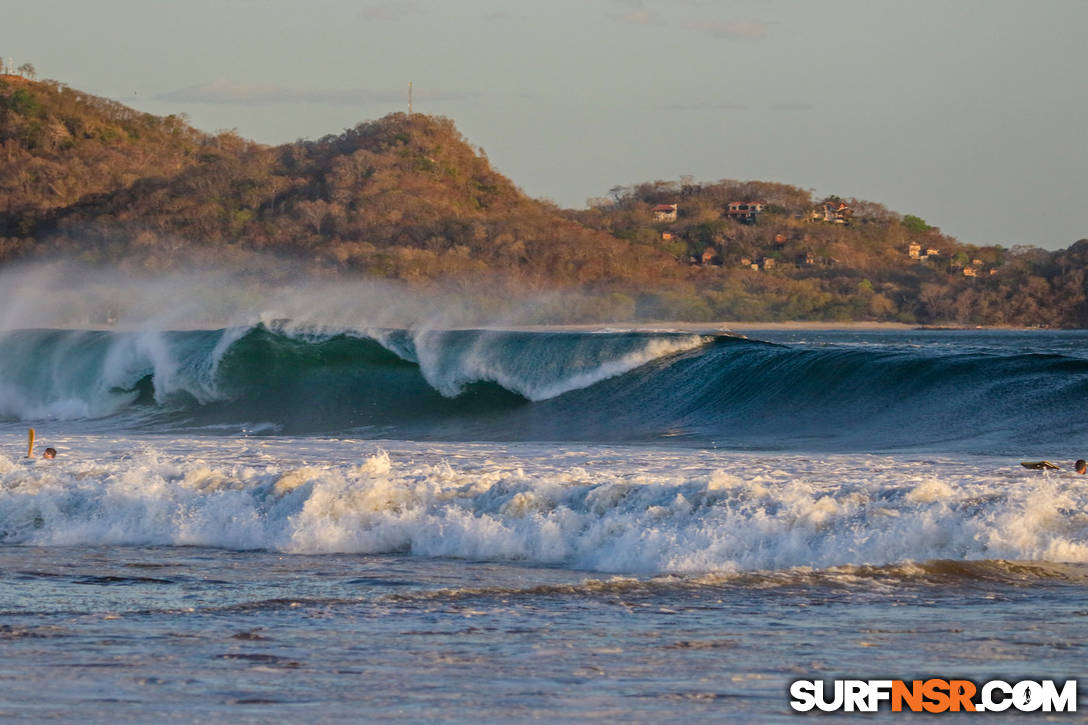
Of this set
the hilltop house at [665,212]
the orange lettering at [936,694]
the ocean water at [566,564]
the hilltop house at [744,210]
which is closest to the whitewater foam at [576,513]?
the ocean water at [566,564]

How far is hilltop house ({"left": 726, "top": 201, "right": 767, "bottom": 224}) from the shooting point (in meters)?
120

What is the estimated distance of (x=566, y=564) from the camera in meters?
8.43

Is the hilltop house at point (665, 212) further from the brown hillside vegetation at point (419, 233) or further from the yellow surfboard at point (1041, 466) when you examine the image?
the yellow surfboard at point (1041, 466)

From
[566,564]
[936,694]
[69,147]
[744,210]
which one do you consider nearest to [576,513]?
[566,564]

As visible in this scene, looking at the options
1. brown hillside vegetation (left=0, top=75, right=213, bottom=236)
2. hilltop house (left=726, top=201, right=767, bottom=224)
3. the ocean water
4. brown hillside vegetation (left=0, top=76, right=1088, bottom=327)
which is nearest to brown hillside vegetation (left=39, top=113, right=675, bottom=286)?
brown hillside vegetation (left=0, top=76, right=1088, bottom=327)

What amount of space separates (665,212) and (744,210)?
8742mm

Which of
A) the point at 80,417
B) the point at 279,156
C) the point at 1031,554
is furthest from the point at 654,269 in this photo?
the point at 1031,554

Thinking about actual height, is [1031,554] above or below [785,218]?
below

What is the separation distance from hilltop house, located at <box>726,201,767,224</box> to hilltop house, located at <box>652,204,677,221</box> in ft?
19.1

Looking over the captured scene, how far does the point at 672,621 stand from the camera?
639cm

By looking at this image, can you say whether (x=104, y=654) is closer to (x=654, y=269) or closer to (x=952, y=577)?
(x=952, y=577)

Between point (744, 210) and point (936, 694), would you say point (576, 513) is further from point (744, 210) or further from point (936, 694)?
point (744, 210)

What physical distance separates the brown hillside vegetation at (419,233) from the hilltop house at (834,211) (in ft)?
40.0

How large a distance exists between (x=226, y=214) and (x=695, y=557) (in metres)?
78.3
